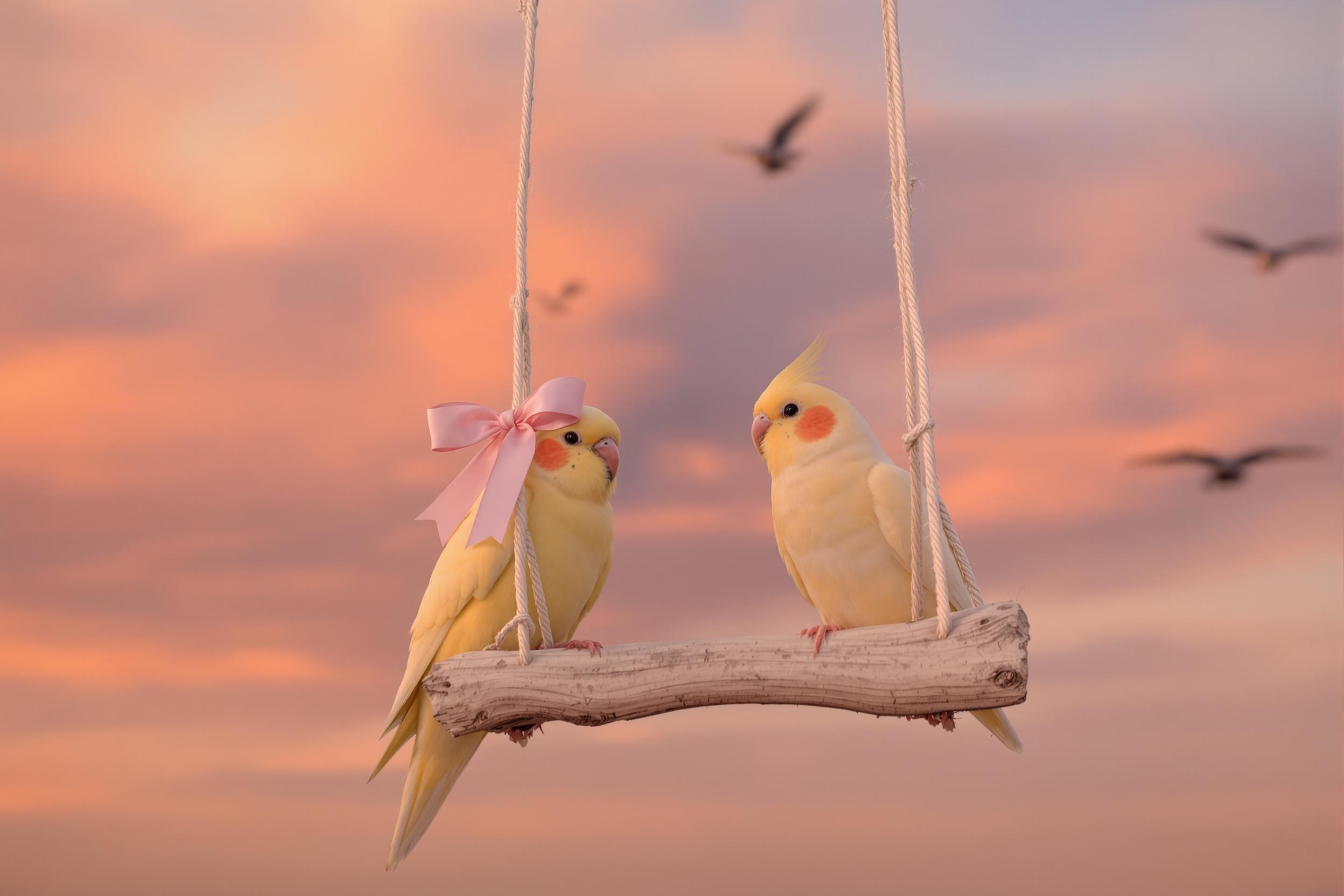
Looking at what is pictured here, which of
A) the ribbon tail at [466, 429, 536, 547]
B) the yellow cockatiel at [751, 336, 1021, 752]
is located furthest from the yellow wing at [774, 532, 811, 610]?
the ribbon tail at [466, 429, 536, 547]

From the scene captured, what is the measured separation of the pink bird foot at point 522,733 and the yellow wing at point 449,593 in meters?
0.34

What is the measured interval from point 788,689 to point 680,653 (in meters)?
0.28

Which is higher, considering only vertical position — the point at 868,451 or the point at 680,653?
the point at 868,451

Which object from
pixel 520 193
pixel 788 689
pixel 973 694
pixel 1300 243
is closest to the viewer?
pixel 973 694

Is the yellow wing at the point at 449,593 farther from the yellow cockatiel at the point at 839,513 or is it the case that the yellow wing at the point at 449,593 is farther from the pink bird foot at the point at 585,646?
the yellow cockatiel at the point at 839,513

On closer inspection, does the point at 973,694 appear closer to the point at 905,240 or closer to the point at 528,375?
the point at 905,240

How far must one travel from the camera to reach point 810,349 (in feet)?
10.0

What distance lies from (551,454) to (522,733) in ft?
2.57

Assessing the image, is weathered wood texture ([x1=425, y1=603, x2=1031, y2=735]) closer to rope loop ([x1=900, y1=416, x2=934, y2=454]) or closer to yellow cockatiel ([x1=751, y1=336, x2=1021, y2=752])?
yellow cockatiel ([x1=751, y1=336, x2=1021, y2=752])

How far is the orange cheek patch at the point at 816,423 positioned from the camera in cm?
289

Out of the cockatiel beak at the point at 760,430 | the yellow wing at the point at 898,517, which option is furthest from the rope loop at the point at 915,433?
the cockatiel beak at the point at 760,430

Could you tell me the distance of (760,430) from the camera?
2.97 meters

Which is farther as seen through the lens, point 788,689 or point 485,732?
point 485,732

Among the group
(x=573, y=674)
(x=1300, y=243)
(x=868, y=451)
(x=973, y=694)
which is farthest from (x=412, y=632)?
(x=1300, y=243)
